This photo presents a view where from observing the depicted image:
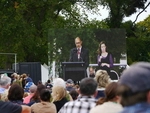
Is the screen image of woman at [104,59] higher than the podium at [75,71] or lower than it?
higher

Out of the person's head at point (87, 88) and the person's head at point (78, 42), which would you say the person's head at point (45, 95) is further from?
the person's head at point (78, 42)

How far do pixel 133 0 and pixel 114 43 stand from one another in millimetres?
23276

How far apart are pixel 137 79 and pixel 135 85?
0.03 m

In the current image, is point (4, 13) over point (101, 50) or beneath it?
over

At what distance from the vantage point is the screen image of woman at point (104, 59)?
737 inches

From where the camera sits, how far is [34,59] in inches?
1366

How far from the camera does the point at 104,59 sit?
62.9 feet

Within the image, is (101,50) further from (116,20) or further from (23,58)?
(116,20)

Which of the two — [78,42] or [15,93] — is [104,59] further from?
[15,93]

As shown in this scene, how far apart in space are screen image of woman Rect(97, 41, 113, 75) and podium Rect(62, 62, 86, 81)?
1.29m

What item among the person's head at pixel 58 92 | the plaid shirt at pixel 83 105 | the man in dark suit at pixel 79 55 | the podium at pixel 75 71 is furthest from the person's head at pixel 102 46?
the plaid shirt at pixel 83 105

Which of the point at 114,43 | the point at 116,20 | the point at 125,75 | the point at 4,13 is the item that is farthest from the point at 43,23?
the point at 125,75

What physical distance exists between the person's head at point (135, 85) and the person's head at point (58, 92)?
16.5 ft

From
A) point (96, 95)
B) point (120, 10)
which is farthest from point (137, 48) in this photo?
point (96, 95)
